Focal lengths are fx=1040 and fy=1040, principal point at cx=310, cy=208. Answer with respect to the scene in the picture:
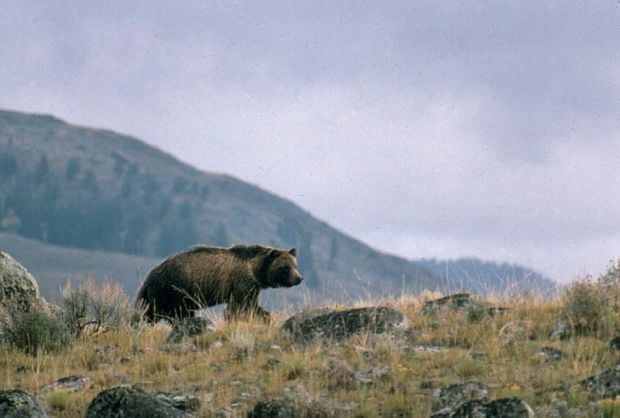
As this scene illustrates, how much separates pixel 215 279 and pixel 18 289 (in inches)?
142

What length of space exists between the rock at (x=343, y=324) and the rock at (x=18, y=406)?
15.3 feet

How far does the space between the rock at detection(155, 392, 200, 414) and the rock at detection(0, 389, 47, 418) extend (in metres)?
1.42

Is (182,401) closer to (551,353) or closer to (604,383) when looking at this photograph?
(604,383)

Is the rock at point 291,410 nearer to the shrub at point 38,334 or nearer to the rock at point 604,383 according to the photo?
the rock at point 604,383

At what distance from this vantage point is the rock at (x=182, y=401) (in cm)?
1160

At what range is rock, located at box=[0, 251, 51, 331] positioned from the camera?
17875mm

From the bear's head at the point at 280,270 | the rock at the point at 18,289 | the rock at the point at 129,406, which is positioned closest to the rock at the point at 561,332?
the rock at the point at 129,406

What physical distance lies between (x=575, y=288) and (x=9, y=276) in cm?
961

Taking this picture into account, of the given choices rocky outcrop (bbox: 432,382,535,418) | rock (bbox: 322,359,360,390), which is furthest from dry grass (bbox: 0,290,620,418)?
rocky outcrop (bbox: 432,382,535,418)

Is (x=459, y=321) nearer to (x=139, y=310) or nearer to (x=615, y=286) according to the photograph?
(x=615, y=286)

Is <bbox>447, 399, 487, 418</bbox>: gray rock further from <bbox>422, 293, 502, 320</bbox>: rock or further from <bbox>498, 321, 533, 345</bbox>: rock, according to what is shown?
<bbox>422, 293, 502, 320</bbox>: rock

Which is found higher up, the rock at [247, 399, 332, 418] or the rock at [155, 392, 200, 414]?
the rock at [247, 399, 332, 418]

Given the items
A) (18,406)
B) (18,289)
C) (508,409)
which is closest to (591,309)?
(508,409)

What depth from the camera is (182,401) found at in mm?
11883
